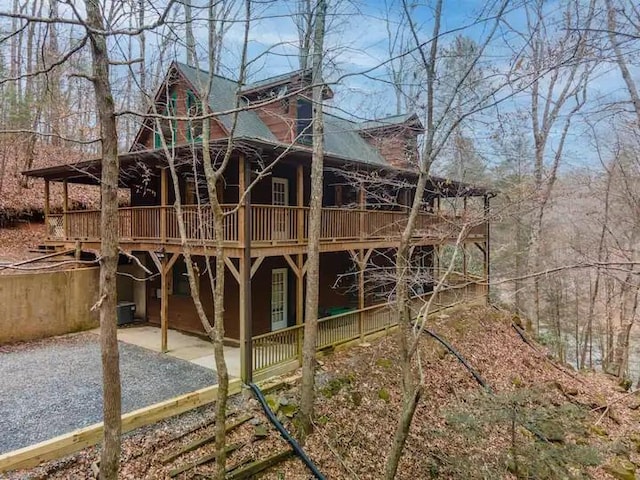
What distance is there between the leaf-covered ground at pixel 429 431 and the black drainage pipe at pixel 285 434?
137 mm

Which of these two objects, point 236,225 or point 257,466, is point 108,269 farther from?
point 236,225

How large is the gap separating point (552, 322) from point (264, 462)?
22909 mm

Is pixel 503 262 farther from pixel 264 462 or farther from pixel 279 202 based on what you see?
pixel 264 462

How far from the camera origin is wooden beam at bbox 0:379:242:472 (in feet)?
19.7

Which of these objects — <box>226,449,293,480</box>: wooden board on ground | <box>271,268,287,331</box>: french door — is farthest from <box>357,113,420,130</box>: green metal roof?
<box>226,449,293,480</box>: wooden board on ground

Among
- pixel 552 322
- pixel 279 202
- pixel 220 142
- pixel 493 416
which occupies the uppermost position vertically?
pixel 220 142

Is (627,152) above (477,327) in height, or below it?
above

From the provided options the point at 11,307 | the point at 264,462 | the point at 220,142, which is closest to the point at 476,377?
the point at 264,462

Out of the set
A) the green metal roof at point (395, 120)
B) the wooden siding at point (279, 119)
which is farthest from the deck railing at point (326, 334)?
the wooden siding at point (279, 119)

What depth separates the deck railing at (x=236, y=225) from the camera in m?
10.2

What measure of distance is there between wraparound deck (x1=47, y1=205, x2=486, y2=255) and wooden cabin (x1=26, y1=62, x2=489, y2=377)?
0.04m

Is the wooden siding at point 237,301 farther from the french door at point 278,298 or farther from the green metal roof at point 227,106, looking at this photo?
the green metal roof at point 227,106

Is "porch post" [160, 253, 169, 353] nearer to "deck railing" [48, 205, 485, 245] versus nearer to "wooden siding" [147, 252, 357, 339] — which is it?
"deck railing" [48, 205, 485, 245]

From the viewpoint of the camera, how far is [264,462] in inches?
290
